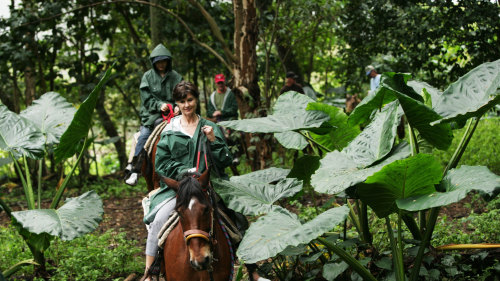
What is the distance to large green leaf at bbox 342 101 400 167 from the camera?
3270 mm

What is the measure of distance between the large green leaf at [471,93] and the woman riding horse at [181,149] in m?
1.75

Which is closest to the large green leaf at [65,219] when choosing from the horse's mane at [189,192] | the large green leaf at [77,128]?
the large green leaf at [77,128]

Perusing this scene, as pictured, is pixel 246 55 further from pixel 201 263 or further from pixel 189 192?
pixel 201 263

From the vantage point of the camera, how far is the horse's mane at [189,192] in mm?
3277

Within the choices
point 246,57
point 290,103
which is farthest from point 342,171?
point 246,57

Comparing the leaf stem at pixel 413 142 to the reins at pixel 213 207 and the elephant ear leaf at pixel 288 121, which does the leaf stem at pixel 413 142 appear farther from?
the reins at pixel 213 207

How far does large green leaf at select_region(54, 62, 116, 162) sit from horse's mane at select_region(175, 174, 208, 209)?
1386 millimetres

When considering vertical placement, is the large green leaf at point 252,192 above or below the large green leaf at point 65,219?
above

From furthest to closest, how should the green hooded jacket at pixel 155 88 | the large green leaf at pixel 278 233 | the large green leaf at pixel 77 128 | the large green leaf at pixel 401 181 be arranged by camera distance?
the green hooded jacket at pixel 155 88 → the large green leaf at pixel 77 128 → the large green leaf at pixel 401 181 → the large green leaf at pixel 278 233

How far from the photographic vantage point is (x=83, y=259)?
570 cm

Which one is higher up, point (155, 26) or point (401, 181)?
point (155, 26)

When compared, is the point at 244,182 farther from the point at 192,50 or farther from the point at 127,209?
the point at 192,50

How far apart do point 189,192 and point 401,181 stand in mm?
1381

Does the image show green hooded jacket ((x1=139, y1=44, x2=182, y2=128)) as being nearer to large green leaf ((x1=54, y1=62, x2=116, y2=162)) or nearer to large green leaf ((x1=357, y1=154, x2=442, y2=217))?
large green leaf ((x1=54, y1=62, x2=116, y2=162))
